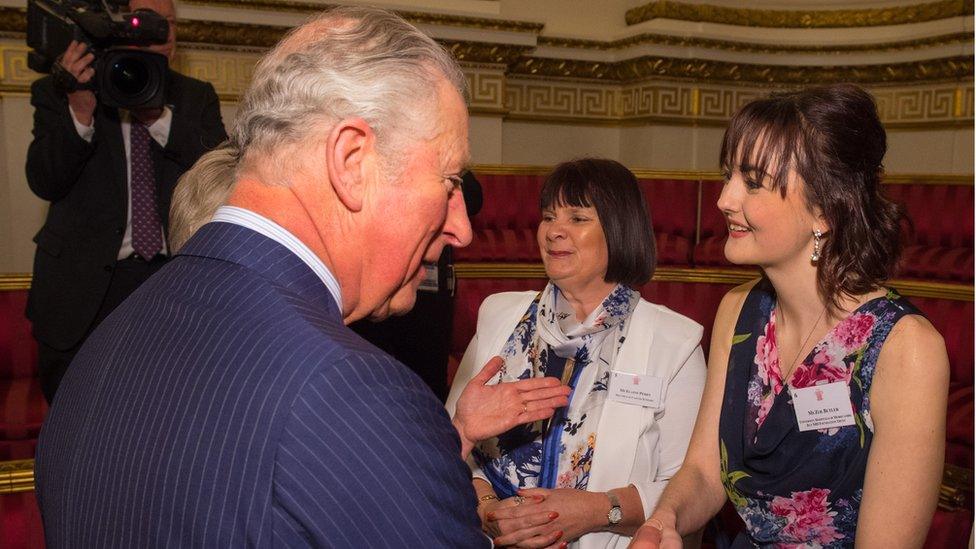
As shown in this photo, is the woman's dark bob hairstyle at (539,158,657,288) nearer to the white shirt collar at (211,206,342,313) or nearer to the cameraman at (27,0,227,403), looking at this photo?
the cameraman at (27,0,227,403)

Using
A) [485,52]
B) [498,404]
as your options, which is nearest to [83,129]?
[498,404]

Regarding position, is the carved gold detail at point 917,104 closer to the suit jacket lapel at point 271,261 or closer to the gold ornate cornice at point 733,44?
the gold ornate cornice at point 733,44

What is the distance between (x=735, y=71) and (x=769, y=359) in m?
4.36

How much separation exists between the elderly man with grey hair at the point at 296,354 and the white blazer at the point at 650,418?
117cm

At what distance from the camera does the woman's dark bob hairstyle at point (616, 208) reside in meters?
2.33

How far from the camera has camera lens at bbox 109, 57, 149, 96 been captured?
2.19 metres

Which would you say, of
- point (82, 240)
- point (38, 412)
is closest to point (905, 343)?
point (82, 240)

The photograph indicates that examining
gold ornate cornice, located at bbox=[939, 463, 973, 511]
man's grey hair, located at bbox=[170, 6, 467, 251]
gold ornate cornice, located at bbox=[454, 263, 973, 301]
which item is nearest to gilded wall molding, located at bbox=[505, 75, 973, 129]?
gold ornate cornice, located at bbox=[454, 263, 973, 301]

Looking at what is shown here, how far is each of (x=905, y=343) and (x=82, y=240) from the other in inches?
81.8

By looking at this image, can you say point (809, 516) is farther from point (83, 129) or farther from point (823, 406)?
point (83, 129)

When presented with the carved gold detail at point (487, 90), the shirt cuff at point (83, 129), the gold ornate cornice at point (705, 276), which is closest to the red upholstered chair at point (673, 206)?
the gold ornate cornice at point (705, 276)

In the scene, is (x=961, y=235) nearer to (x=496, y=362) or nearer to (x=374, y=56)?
(x=496, y=362)

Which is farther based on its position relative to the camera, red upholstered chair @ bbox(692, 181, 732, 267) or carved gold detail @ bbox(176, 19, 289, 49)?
carved gold detail @ bbox(176, 19, 289, 49)

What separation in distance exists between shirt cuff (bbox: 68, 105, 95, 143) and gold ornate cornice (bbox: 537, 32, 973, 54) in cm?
372
